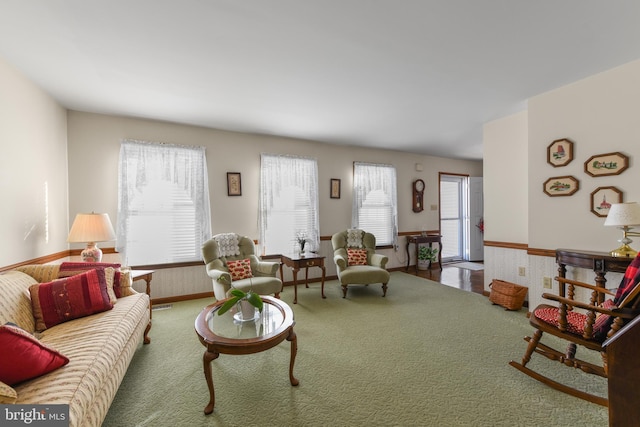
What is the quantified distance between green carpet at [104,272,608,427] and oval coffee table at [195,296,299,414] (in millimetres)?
221

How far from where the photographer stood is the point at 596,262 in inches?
94.0

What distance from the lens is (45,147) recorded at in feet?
9.12

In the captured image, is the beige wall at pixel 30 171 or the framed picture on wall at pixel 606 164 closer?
the beige wall at pixel 30 171

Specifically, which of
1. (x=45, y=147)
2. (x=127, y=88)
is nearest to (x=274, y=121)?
(x=127, y=88)

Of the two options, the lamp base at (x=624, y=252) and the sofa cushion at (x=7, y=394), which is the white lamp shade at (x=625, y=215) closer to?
the lamp base at (x=624, y=252)

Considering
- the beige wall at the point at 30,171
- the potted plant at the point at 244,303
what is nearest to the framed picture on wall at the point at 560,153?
the potted plant at the point at 244,303

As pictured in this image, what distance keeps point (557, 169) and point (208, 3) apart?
11.9 ft

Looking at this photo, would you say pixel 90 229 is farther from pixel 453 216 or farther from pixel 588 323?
pixel 453 216

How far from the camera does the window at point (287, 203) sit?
14.3 feet

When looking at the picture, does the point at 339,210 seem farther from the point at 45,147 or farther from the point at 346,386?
the point at 45,147

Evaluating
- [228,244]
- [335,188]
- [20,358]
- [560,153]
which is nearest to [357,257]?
[335,188]

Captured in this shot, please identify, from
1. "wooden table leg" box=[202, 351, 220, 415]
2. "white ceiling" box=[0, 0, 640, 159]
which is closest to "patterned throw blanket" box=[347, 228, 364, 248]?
"white ceiling" box=[0, 0, 640, 159]

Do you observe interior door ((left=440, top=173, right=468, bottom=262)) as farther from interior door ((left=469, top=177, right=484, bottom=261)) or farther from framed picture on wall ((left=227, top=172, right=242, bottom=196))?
framed picture on wall ((left=227, top=172, right=242, bottom=196))

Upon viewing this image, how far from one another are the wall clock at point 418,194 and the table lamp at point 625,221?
11.5 feet
